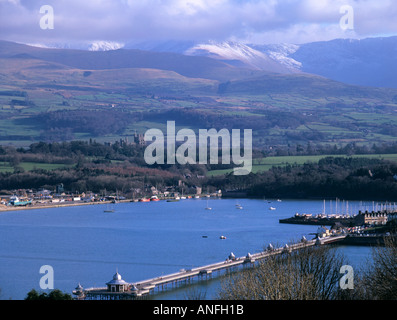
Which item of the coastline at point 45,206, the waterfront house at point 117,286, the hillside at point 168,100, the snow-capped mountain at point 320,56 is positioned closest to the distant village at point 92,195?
the coastline at point 45,206

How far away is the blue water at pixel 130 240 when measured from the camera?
18969 mm

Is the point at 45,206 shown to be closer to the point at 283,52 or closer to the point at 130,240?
the point at 130,240

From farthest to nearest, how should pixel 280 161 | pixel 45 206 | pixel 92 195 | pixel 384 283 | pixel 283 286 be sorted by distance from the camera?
1. pixel 280 161
2. pixel 92 195
3. pixel 45 206
4. pixel 384 283
5. pixel 283 286

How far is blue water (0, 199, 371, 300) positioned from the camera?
62.2 ft

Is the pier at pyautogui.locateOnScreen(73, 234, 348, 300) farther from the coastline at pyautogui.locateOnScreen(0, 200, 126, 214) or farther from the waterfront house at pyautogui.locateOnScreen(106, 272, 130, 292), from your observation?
the coastline at pyautogui.locateOnScreen(0, 200, 126, 214)

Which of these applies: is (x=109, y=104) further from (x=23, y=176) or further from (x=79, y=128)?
(x=23, y=176)

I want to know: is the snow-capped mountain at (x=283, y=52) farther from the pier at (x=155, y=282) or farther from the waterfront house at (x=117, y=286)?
the waterfront house at (x=117, y=286)

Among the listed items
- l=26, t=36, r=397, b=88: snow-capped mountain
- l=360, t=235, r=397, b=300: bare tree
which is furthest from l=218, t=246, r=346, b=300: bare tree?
l=26, t=36, r=397, b=88: snow-capped mountain

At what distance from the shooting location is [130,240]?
26172mm

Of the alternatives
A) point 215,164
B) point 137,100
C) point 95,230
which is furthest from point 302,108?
point 95,230

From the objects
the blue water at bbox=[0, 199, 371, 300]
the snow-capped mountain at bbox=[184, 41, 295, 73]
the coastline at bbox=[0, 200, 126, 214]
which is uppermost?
the snow-capped mountain at bbox=[184, 41, 295, 73]

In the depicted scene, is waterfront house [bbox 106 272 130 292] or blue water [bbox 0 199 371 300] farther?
blue water [bbox 0 199 371 300]

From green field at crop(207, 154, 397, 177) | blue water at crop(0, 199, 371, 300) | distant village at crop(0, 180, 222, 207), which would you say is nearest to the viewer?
blue water at crop(0, 199, 371, 300)

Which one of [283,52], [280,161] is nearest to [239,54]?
[283,52]
